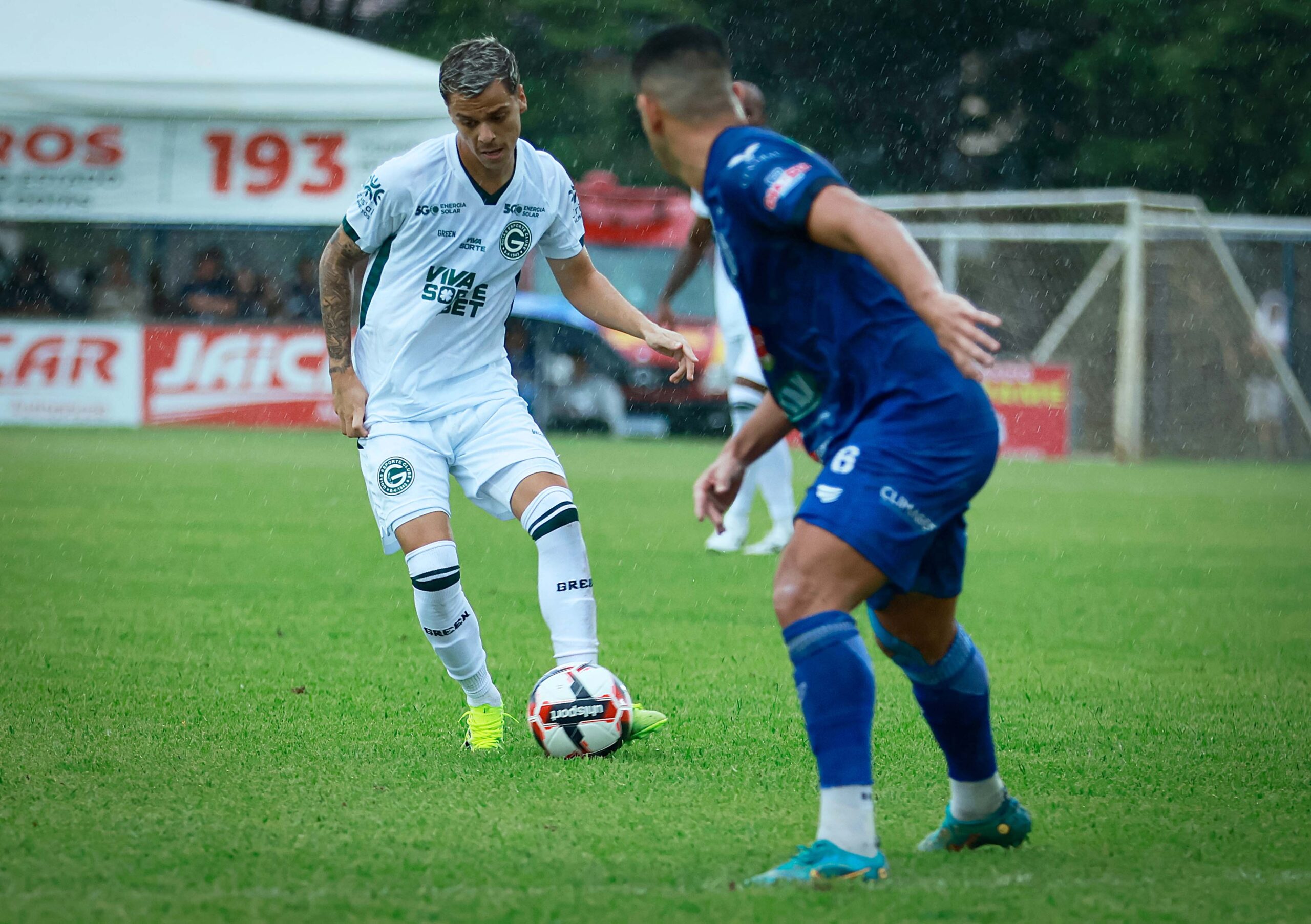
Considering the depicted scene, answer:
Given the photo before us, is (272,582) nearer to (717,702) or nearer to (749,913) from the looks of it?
(717,702)

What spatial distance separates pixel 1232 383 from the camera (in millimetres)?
22781

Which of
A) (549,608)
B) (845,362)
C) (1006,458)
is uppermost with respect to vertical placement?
(845,362)

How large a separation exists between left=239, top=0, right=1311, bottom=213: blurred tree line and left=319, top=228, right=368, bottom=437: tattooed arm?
87.7 feet

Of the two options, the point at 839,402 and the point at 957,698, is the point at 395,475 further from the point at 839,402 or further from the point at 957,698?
the point at 957,698

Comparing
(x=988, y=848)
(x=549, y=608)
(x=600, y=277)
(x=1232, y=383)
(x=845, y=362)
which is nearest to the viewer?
(x=845, y=362)

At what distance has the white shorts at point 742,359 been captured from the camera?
10.4 m

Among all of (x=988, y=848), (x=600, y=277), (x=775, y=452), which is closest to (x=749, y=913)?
(x=988, y=848)

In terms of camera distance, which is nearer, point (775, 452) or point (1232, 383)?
point (775, 452)

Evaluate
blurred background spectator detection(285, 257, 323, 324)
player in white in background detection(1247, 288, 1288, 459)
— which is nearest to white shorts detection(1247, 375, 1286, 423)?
player in white in background detection(1247, 288, 1288, 459)

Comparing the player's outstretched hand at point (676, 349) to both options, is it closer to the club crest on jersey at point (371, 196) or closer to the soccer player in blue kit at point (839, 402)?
the club crest on jersey at point (371, 196)

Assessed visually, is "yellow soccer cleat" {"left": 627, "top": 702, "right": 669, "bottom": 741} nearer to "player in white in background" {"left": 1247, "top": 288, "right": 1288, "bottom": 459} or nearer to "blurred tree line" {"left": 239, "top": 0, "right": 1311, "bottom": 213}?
"player in white in background" {"left": 1247, "top": 288, "right": 1288, "bottom": 459}

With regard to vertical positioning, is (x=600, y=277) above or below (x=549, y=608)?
above

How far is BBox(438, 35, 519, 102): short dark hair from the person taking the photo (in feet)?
16.4

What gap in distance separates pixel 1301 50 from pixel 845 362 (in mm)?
29883
